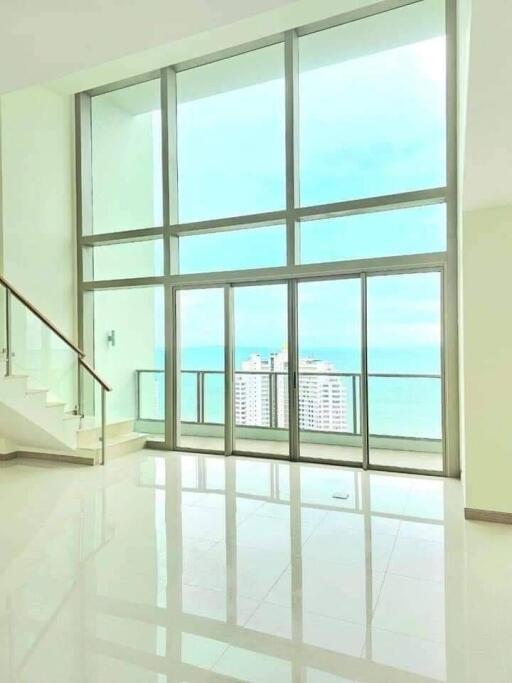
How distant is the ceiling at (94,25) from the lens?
194 cm

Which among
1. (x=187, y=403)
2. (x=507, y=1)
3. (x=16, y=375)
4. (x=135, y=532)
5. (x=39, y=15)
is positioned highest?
(x=39, y=15)

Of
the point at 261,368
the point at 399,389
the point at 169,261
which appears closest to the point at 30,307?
the point at 169,261

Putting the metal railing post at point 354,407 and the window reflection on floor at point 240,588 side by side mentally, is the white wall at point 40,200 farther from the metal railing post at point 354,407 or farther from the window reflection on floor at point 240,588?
the metal railing post at point 354,407

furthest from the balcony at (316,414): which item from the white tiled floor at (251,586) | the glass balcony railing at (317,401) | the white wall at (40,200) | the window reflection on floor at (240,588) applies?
the white wall at (40,200)

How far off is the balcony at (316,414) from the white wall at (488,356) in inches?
56.7

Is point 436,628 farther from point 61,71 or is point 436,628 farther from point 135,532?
point 61,71

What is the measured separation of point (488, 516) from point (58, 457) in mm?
4870

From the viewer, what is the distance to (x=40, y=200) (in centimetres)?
644

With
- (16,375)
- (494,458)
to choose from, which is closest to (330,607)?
(494,458)

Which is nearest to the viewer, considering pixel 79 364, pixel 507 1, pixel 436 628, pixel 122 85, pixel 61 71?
pixel 507 1

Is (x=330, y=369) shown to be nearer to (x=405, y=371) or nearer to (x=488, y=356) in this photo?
(x=405, y=371)

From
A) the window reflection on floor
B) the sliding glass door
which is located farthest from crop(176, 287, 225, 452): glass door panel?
the window reflection on floor

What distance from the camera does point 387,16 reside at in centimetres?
525

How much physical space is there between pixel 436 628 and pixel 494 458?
1760mm
